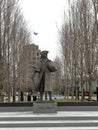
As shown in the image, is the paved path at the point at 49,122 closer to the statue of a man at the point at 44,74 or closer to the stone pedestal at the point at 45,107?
the stone pedestal at the point at 45,107

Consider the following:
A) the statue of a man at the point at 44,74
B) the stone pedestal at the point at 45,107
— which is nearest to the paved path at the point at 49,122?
the stone pedestal at the point at 45,107

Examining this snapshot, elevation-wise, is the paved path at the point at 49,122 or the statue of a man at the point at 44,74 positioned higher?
the statue of a man at the point at 44,74

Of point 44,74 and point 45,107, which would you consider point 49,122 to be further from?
point 44,74

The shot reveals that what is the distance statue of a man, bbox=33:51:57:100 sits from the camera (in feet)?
52.9

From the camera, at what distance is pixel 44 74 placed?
16312 millimetres

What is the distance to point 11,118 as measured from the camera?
13.2 m

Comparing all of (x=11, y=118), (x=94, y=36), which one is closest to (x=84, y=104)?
(x=11, y=118)

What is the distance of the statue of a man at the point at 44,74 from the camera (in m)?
16.1

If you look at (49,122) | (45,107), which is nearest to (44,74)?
(45,107)

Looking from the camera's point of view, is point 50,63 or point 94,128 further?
point 50,63

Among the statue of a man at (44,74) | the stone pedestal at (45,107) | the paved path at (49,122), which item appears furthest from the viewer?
the statue of a man at (44,74)

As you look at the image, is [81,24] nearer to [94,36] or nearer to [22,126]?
[94,36]

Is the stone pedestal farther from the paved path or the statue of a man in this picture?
the paved path

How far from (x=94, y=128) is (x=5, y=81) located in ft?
66.5
